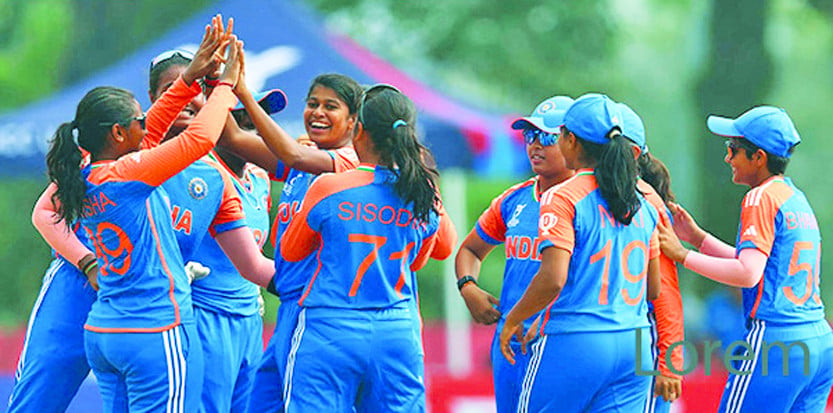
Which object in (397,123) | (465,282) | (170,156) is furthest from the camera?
(465,282)

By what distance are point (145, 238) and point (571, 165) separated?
1.70m

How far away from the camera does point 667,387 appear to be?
531cm

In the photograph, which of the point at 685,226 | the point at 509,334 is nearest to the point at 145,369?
the point at 509,334

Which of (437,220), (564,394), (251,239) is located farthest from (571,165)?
(251,239)

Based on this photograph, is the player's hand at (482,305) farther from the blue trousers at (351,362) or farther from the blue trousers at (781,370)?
the blue trousers at (781,370)

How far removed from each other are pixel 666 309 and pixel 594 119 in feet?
3.45

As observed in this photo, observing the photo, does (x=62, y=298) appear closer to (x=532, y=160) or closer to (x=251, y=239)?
(x=251, y=239)

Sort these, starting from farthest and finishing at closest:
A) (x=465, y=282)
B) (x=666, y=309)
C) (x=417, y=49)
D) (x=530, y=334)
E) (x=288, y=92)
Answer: (x=417, y=49)
(x=288, y=92)
(x=465, y=282)
(x=666, y=309)
(x=530, y=334)

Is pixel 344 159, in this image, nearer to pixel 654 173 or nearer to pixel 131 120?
pixel 131 120

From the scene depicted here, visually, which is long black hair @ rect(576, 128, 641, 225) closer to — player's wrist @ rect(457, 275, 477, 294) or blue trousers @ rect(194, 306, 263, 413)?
player's wrist @ rect(457, 275, 477, 294)

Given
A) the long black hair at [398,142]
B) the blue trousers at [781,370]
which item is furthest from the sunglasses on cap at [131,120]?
the blue trousers at [781,370]

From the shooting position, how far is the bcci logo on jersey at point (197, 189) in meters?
5.35

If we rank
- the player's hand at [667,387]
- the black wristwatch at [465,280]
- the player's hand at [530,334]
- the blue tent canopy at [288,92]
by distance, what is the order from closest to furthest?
the player's hand at [530,334]
the player's hand at [667,387]
the black wristwatch at [465,280]
the blue tent canopy at [288,92]

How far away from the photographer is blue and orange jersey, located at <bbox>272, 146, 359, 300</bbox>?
207 inches
